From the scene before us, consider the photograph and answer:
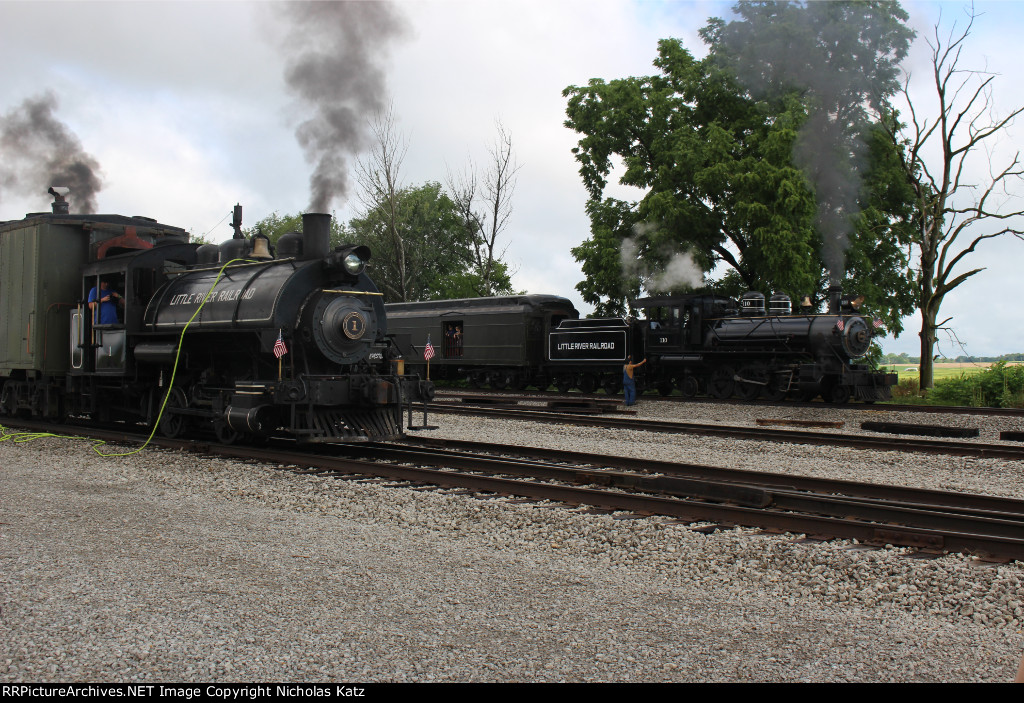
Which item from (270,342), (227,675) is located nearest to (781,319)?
(270,342)

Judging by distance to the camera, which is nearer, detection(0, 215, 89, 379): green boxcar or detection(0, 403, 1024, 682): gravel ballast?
detection(0, 403, 1024, 682): gravel ballast

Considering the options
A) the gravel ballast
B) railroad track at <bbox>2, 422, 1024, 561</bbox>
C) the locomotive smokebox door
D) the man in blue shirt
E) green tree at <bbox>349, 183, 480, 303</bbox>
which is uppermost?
green tree at <bbox>349, 183, 480, 303</bbox>

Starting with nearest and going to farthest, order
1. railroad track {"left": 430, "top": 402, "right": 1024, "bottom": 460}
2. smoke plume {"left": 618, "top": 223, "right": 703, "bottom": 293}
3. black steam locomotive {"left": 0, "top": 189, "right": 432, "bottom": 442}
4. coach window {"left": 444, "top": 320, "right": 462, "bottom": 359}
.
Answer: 1. black steam locomotive {"left": 0, "top": 189, "right": 432, "bottom": 442}
2. railroad track {"left": 430, "top": 402, "right": 1024, "bottom": 460}
3. smoke plume {"left": 618, "top": 223, "right": 703, "bottom": 293}
4. coach window {"left": 444, "top": 320, "right": 462, "bottom": 359}

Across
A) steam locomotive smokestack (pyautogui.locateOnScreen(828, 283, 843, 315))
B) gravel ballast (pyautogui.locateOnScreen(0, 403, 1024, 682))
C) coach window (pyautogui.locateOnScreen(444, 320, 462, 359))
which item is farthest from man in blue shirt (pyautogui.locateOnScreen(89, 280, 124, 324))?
steam locomotive smokestack (pyautogui.locateOnScreen(828, 283, 843, 315))

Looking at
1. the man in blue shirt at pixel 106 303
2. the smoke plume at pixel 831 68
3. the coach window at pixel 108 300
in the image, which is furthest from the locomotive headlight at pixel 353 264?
the smoke plume at pixel 831 68

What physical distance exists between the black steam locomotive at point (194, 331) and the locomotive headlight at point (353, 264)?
0.02 metres

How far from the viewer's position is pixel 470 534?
6.50 metres

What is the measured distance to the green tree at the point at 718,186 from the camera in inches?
959

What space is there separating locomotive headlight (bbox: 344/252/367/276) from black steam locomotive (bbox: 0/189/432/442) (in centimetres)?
2

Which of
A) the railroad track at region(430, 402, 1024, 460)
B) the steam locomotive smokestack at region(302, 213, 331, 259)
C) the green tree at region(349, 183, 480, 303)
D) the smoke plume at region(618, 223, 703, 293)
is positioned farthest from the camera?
the green tree at region(349, 183, 480, 303)

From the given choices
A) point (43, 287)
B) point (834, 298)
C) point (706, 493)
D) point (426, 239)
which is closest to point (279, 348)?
point (706, 493)

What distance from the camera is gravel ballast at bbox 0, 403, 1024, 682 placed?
3832 mm

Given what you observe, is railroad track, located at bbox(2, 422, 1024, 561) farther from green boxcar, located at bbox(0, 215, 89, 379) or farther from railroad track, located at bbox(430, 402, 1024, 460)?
railroad track, located at bbox(430, 402, 1024, 460)

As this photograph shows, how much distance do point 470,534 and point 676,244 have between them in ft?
70.6
